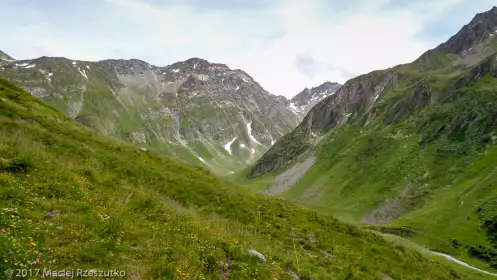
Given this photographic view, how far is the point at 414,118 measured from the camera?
199 m

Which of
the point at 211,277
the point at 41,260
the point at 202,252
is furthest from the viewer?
the point at 202,252

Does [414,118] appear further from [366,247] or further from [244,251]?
[244,251]

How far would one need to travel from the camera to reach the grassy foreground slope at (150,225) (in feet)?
41.6

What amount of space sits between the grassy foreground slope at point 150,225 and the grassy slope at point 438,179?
73.0 m

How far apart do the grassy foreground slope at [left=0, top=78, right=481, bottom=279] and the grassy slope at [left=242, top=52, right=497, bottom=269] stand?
7299cm

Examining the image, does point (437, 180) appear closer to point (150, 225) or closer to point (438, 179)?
point (438, 179)

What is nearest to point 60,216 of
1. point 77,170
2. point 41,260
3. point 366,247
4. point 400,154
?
point 41,260

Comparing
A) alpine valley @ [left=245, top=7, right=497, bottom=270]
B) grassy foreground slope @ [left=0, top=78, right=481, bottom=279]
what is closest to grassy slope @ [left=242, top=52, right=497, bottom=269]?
alpine valley @ [left=245, top=7, right=497, bottom=270]

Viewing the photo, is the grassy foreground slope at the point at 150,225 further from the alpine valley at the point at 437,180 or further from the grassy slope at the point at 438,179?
the grassy slope at the point at 438,179

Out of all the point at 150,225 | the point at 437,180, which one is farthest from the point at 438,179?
the point at 150,225

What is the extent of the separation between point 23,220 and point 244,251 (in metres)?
9.18

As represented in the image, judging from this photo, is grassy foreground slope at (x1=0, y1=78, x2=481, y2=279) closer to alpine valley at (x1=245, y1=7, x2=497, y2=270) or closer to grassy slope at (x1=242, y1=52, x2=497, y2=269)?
alpine valley at (x1=245, y1=7, x2=497, y2=270)

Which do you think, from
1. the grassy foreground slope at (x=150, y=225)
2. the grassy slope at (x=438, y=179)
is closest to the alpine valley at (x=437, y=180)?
the grassy slope at (x=438, y=179)

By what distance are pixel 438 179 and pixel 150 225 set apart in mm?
148905
